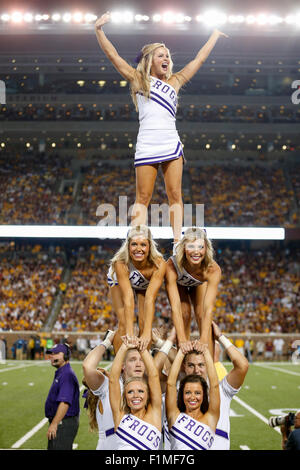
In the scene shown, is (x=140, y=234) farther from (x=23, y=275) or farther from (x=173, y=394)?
(x=23, y=275)

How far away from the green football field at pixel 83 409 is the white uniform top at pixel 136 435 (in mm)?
4944

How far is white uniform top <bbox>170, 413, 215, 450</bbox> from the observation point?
10.7ft

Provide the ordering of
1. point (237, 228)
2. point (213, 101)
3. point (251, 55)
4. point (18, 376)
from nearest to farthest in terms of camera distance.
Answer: point (18, 376), point (237, 228), point (251, 55), point (213, 101)

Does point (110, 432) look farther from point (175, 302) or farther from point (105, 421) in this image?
point (175, 302)

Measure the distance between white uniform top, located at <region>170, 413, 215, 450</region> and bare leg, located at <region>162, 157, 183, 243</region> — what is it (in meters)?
1.44

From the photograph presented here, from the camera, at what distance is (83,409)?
11.9m

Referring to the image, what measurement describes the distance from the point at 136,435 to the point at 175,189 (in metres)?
1.91

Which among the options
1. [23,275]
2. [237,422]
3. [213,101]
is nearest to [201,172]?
[213,101]

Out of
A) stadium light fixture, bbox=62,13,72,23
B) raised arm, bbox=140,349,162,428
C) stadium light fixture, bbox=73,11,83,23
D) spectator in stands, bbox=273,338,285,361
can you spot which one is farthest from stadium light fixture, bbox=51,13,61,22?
raised arm, bbox=140,349,162,428

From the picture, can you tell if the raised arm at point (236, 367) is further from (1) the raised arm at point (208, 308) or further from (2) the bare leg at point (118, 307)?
(2) the bare leg at point (118, 307)

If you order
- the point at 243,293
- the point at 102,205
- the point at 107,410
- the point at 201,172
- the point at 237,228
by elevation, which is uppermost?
the point at 201,172

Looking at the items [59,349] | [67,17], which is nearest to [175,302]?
[59,349]
